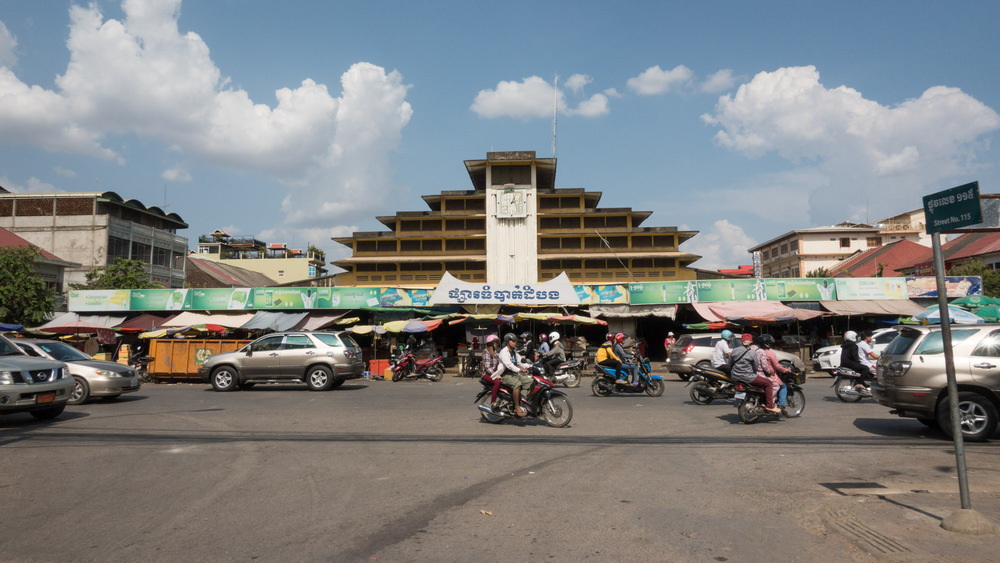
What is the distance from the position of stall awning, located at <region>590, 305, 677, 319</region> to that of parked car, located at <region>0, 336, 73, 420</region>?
23280 millimetres

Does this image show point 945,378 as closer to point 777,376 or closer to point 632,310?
point 777,376

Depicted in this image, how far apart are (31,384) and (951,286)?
36062mm

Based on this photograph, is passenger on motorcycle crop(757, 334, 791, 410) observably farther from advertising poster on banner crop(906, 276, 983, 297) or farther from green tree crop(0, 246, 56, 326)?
green tree crop(0, 246, 56, 326)

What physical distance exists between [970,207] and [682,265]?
4738 cm

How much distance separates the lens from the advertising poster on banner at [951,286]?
96.1ft

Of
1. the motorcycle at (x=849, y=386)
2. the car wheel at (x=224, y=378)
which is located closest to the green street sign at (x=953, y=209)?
the motorcycle at (x=849, y=386)

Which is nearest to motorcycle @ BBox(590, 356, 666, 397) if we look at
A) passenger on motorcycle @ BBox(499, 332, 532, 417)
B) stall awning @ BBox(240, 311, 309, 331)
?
passenger on motorcycle @ BBox(499, 332, 532, 417)

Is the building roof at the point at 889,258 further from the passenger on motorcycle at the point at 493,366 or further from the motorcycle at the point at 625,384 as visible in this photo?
the passenger on motorcycle at the point at 493,366

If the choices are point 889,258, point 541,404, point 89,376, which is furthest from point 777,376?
point 889,258

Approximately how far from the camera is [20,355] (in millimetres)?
11055

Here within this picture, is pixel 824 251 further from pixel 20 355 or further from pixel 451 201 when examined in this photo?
pixel 20 355

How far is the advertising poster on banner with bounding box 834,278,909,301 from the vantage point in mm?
29750

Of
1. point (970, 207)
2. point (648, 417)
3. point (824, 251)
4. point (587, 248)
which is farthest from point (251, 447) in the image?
point (824, 251)

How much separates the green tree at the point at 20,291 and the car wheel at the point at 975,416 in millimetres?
37924
